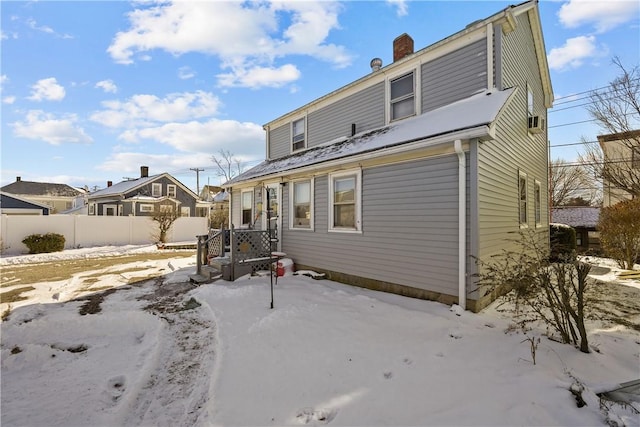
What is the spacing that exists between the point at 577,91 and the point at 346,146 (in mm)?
16857

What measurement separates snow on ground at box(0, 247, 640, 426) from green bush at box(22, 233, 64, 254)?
41.4 ft

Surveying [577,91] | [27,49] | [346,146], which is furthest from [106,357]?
[577,91]

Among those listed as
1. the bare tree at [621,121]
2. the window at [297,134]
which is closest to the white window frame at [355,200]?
the window at [297,134]

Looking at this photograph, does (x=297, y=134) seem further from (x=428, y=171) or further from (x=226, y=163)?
(x=226, y=163)

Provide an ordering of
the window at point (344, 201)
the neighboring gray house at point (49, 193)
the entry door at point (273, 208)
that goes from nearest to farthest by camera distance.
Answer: the window at point (344, 201), the entry door at point (273, 208), the neighboring gray house at point (49, 193)

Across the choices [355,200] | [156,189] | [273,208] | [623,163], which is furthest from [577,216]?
[156,189]

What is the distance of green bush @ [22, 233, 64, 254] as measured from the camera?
14.6m

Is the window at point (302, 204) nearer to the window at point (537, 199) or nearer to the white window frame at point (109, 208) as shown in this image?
the window at point (537, 199)

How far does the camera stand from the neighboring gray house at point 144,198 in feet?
81.4

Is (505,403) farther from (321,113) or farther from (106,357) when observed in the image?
(321,113)

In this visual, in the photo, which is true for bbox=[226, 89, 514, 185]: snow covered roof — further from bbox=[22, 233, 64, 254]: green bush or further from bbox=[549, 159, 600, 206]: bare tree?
bbox=[549, 159, 600, 206]: bare tree

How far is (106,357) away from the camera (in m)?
3.74

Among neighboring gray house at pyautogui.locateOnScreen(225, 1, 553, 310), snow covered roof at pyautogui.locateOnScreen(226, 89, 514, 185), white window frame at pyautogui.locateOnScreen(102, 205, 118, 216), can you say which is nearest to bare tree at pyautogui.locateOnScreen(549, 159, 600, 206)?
neighboring gray house at pyautogui.locateOnScreen(225, 1, 553, 310)

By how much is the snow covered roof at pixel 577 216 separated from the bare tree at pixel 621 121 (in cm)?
259
